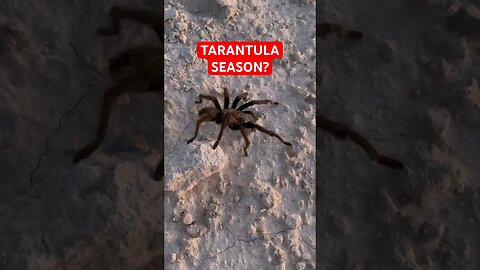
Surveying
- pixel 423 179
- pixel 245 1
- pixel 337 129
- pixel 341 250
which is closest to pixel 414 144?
pixel 423 179

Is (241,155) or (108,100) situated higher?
(108,100)

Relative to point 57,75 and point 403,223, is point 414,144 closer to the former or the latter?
point 403,223

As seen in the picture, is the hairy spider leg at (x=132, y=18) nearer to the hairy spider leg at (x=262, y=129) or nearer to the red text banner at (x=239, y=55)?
the red text banner at (x=239, y=55)

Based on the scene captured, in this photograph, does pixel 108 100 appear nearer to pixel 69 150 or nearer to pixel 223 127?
pixel 69 150

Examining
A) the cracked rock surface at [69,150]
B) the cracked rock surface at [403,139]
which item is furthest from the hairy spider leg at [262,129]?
the cracked rock surface at [69,150]

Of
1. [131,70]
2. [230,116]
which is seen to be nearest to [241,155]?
[230,116]

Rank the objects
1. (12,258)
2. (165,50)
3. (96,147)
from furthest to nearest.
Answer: (165,50)
(96,147)
(12,258)

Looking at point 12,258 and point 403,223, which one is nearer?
point 12,258
